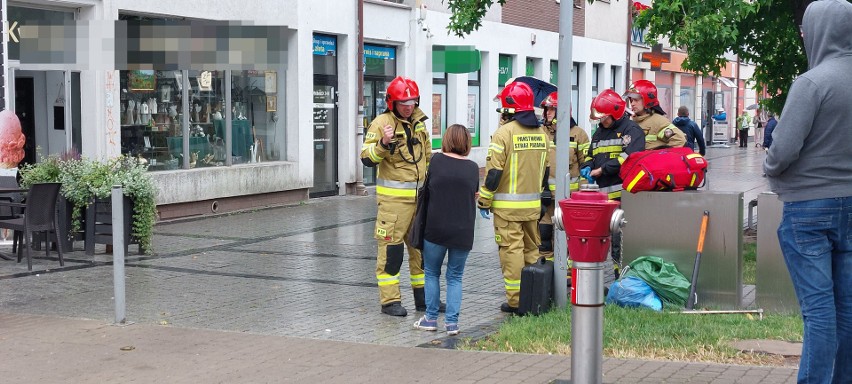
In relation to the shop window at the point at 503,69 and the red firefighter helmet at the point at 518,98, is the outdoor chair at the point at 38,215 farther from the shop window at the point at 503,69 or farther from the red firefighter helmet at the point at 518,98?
the shop window at the point at 503,69

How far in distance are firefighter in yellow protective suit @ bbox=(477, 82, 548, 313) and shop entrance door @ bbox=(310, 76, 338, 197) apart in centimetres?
1181

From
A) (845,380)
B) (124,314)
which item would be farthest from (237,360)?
(845,380)

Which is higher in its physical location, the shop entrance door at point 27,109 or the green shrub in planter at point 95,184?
the shop entrance door at point 27,109

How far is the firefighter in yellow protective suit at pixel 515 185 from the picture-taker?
870cm

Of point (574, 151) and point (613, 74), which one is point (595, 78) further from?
point (574, 151)

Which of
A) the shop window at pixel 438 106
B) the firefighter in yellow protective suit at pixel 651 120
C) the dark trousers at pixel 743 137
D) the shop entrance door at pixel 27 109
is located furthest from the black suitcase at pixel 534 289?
the dark trousers at pixel 743 137

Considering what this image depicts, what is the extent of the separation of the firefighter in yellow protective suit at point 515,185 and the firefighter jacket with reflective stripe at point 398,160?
1.84 feet

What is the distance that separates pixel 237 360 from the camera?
7.21 meters

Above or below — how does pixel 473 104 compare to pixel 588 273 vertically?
above

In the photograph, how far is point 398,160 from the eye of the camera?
886cm

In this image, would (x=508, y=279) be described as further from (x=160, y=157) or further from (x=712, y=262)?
(x=160, y=157)

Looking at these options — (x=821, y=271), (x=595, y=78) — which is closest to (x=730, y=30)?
(x=821, y=271)

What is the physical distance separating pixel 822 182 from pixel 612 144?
15.7 ft

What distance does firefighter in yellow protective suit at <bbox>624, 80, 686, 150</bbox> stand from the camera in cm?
1029
